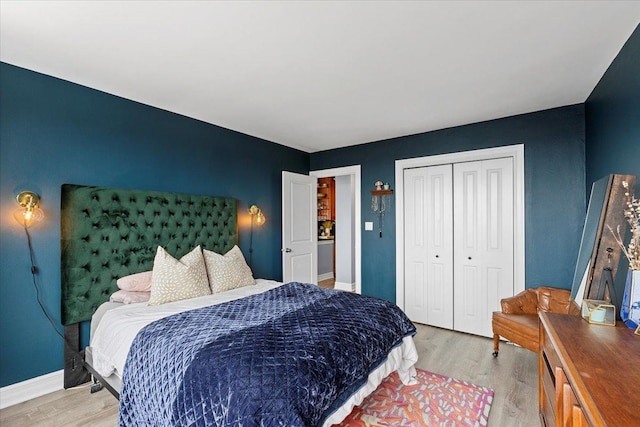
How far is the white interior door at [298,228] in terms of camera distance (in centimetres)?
436

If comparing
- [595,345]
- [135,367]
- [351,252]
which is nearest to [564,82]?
[595,345]

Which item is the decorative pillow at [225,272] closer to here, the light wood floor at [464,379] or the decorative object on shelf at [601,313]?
the light wood floor at [464,379]

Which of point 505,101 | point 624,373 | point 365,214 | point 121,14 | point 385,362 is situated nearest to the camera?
point 624,373

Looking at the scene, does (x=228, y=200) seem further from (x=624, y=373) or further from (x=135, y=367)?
(x=624, y=373)

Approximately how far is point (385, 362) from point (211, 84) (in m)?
2.57

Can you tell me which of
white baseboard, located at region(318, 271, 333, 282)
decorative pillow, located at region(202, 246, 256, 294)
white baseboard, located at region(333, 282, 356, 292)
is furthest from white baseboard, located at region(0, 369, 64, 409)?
white baseboard, located at region(318, 271, 333, 282)

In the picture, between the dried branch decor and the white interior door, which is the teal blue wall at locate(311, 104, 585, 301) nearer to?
the dried branch decor

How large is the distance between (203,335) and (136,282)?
1.34 metres

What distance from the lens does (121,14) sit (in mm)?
1729

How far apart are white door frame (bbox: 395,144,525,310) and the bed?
5.51ft

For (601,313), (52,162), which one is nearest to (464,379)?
(601,313)

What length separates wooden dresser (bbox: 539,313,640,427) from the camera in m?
0.90

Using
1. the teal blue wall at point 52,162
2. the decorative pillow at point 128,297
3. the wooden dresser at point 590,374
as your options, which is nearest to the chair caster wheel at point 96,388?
the teal blue wall at point 52,162

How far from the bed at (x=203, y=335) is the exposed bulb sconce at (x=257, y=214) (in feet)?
2.25
